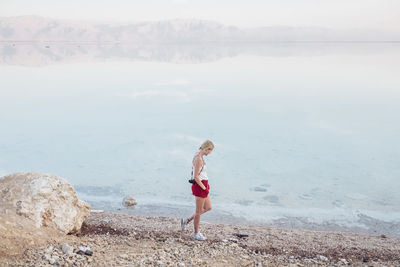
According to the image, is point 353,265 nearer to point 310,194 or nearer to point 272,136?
point 310,194

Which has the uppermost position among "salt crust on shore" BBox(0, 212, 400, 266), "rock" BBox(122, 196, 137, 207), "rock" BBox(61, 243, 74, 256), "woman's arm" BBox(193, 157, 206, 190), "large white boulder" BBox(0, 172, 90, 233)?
"woman's arm" BBox(193, 157, 206, 190)

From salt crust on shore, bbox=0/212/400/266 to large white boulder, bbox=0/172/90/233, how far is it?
0.31 meters

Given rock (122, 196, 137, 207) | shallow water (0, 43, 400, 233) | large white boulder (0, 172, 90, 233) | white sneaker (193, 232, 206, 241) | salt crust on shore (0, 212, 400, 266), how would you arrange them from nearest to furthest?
1. salt crust on shore (0, 212, 400, 266)
2. large white boulder (0, 172, 90, 233)
3. white sneaker (193, 232, 206, 241)
4. rock (122, 196, 137, 207)
5. shallow water (0, 43, 400, 233)

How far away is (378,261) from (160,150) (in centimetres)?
865

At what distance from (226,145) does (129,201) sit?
221 inches

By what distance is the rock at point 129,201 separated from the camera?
9320 millimetres

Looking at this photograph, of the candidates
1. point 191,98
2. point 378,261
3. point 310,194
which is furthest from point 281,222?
point 191,98

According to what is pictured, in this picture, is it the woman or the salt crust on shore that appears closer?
the salt crust on shore

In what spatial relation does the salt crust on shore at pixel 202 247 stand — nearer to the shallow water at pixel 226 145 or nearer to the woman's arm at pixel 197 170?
the woman's arm at pixel 197 170

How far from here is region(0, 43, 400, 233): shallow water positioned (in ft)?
31.7

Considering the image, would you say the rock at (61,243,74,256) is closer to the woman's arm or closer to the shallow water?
the woman's arm

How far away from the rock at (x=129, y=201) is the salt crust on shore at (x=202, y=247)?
5.04ft

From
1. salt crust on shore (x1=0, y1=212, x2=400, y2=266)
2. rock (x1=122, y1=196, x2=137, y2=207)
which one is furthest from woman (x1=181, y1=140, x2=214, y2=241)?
rock (x1=122, y1=196, x2=137, y2=207)

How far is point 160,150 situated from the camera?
532 inches
